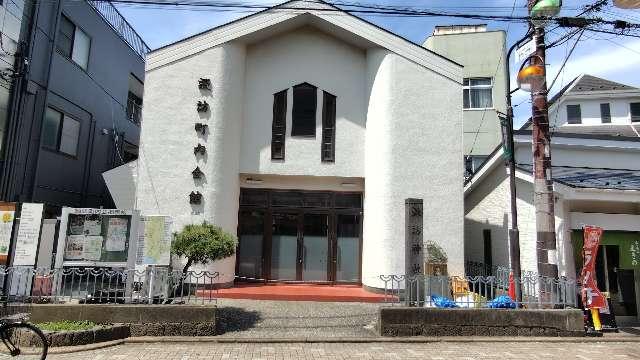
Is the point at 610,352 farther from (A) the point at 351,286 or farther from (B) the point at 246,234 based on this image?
(B) the point at 246,234

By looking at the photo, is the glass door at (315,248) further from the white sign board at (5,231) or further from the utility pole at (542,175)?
the white sign board at (5,231)

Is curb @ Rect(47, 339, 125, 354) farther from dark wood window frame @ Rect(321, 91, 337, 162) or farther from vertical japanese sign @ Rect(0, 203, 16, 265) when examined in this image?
dark wood window frame @ Rect(321, 91, 337, 162)

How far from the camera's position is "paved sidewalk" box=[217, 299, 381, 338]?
9516 mm

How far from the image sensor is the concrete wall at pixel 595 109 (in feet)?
109

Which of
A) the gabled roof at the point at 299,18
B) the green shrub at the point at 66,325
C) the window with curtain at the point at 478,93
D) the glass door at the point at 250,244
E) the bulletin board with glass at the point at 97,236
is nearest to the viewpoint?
the green shrub at the point at 66,325

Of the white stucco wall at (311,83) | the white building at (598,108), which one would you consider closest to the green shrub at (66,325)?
the white stucco wall at (311,83)

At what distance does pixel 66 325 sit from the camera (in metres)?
8.36

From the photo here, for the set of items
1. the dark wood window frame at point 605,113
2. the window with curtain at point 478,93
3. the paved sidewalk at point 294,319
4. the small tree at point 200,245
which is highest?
the dark wood window frame at point 605,113

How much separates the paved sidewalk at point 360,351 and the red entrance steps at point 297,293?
3.90m

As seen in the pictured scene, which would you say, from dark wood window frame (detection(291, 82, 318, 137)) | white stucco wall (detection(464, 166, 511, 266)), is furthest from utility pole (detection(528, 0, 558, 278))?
dark wood window frame (detection(291, 82, 318, 137))

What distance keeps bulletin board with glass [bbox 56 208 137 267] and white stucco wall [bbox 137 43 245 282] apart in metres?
4.26

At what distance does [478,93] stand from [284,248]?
15.4m

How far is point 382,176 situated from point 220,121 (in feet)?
18.4

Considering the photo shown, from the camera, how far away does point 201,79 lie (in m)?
14.6
